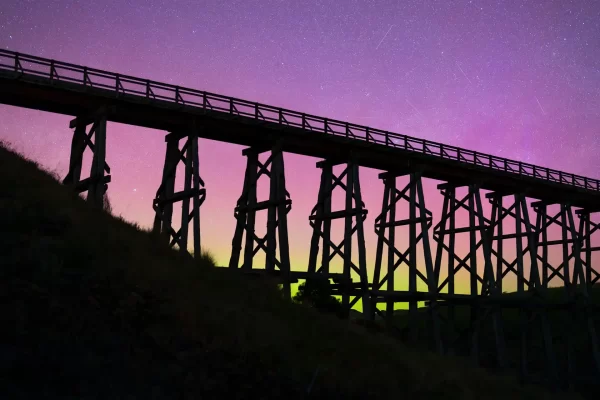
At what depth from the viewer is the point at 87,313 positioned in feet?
31.1

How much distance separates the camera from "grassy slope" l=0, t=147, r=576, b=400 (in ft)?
27.7

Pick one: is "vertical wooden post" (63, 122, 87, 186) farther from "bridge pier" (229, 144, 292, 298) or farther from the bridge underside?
"bridge pier" (229, 144, 292, 298)

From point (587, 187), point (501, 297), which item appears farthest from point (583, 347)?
point (501, 297)

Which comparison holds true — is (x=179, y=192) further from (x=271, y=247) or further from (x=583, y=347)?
(x=583, y=347)

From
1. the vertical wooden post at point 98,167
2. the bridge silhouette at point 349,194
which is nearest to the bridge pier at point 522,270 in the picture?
the bridge silhouette at point 349,194

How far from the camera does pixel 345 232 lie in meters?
21.5

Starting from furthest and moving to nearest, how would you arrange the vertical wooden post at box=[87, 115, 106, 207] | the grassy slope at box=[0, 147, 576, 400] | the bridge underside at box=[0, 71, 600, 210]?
the bridge underside at box=[0, 71, 600, 210], the vertical wooden post at box=[87, 115, 106, 207], the grassy slope at box=[0, 147, 576, 400]

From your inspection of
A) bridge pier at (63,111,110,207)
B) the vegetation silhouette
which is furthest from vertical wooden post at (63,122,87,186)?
the vegetation silhouette

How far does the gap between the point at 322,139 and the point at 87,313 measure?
1308 centimetres

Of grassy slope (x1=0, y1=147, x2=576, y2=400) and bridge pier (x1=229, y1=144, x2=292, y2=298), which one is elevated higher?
bridge pier (x1=229, y1=144, x2=292, y2=298)

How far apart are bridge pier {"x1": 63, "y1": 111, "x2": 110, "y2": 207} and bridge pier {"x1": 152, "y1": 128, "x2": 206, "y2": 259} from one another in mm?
2003

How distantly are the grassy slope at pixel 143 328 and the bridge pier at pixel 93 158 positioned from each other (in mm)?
2765

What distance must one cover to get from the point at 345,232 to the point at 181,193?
5.78m

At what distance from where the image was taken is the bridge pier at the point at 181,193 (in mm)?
18188
